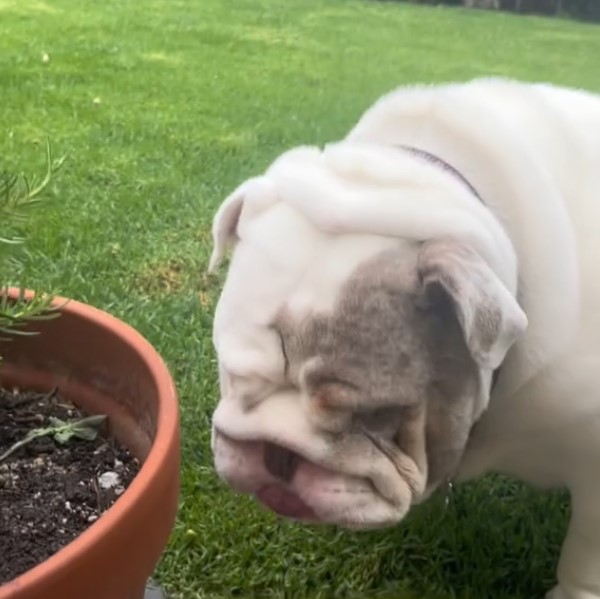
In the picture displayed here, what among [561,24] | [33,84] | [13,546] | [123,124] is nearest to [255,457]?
[13,546]

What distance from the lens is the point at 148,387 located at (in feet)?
3.22

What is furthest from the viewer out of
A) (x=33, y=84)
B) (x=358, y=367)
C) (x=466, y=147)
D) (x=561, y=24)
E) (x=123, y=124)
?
(x=561, y=24)

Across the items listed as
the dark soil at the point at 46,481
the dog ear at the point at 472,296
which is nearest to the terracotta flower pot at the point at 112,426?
the dark soil at the point at 46,481

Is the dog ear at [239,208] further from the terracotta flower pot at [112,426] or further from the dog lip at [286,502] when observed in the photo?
the dog lip at [286,502]

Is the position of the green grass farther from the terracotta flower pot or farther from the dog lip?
the dog lip

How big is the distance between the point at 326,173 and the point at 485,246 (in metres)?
0.15

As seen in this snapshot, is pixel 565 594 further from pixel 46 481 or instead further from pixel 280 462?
pixel 46 481

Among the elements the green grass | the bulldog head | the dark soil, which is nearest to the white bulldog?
the bulldog head

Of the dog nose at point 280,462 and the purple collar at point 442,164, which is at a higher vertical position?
the purple collar at point 442,164

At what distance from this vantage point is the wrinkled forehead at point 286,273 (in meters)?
0.85

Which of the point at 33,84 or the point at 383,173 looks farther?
the point at 33,84

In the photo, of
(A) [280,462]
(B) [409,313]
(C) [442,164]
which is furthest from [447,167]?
(A) [280,462]

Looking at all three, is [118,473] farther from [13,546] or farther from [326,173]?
[326,173]

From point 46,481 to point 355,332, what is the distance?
1.14 ft
